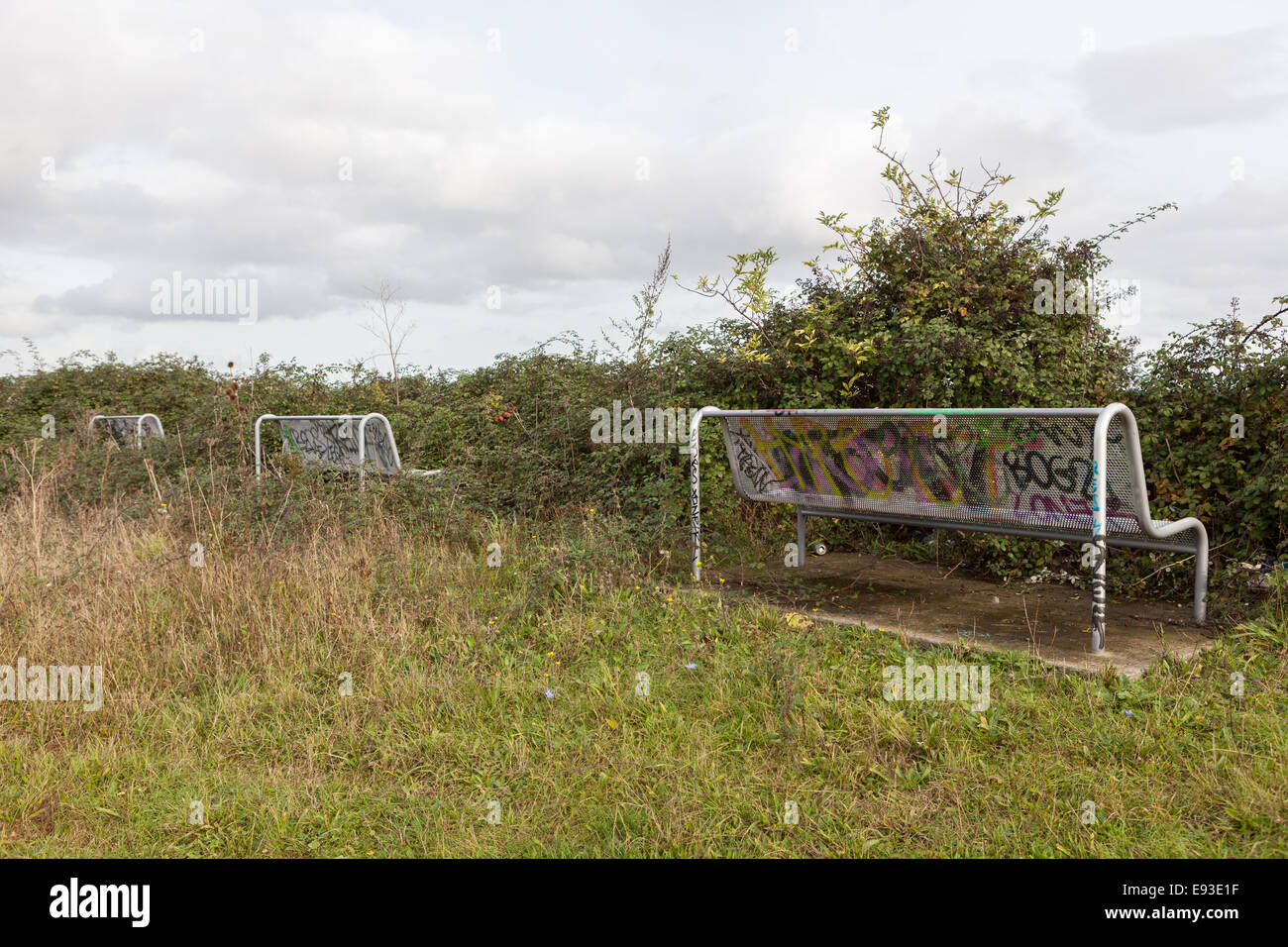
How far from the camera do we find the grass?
2.78 metres

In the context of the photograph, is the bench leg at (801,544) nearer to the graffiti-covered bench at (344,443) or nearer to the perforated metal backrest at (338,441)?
the graffiti-covered bench at (344,443)

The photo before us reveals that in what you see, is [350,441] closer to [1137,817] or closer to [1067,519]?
[1067,519]

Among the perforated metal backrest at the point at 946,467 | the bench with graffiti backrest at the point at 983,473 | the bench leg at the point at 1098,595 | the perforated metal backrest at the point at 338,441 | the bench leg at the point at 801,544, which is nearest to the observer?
the bench leg at the point at 1098,595

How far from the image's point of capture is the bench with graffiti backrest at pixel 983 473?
393 cm

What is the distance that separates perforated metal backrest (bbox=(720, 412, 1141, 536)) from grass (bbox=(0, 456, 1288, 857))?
828 millimetres

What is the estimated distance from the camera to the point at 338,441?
8.09 metres

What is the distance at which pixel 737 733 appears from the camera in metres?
3.30

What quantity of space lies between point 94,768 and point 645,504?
3702mm

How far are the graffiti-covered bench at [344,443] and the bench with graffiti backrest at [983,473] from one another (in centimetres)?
321

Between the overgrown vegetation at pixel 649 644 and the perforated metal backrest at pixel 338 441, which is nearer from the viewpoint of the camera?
the overgrown vegetation at pixel 649 644

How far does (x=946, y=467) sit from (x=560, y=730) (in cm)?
230

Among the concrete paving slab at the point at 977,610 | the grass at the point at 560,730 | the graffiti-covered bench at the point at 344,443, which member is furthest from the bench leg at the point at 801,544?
the graffiti-covered bench at the point at 344,443

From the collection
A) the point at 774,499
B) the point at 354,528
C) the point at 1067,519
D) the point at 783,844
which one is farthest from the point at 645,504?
the point at 783,844

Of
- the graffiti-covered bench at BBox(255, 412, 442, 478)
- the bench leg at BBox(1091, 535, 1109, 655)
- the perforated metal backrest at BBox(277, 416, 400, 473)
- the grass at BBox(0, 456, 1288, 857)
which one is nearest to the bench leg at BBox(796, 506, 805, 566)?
the grass at BBox(0, 456, 1288, 857)
